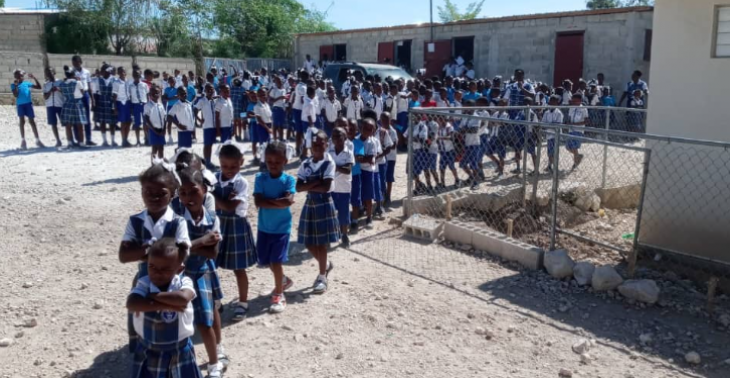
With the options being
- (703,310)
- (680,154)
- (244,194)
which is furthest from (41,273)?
(680,154)

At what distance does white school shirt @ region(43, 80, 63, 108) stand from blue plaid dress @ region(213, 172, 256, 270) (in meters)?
8.74

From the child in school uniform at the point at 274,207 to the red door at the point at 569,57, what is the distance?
47.2ft

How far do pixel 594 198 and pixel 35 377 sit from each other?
22.1 ft

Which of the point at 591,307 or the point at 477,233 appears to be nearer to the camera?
the point at 591,307

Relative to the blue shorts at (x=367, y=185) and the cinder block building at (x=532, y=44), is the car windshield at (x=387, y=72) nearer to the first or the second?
the cinder block building at (x=532, y=44)

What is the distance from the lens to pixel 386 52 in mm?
22312

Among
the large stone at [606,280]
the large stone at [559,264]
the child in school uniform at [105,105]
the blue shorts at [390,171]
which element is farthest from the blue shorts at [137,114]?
the large stone at [606,280]

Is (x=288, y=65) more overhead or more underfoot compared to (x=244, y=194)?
more overhead

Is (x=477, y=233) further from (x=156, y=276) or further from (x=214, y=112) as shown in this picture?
(x=214, y=112)

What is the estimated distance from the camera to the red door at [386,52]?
22.1 meters

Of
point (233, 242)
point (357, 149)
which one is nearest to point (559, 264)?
point (357, 149)

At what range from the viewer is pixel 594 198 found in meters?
7.92

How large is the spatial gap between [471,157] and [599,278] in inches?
151

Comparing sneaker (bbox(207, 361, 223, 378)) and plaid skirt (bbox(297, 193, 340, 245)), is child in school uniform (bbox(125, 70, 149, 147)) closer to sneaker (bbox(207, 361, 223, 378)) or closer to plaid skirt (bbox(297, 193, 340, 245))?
plaid skirt (bbox(297, 193, 340, 245))
